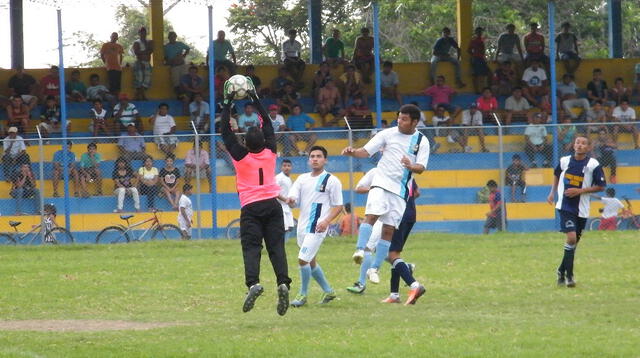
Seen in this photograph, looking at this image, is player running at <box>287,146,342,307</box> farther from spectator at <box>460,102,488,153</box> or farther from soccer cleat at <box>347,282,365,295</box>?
spectator at <box>460,102,488,153</box>

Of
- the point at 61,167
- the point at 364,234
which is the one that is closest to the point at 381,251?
the point at 364,234

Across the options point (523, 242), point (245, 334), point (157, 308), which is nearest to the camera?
point (245, 334)

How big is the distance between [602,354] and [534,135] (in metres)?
16.8

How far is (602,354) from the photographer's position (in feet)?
34.1

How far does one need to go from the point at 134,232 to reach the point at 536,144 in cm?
873

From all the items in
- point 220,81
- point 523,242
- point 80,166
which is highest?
point 220,81

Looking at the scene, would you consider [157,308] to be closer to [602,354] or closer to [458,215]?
[602,354]

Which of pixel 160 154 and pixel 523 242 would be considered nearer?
pixel 523 242

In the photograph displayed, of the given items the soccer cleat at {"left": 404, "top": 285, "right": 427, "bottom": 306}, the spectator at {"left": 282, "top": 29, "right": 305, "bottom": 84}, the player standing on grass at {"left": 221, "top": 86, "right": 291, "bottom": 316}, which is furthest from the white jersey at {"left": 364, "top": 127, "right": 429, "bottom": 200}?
the spectator at {"left": 282, "top": 29, "right": 305, "bottom": 84}

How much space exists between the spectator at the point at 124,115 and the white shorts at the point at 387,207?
14.8 metres

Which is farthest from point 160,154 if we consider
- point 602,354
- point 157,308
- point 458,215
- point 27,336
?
point 602,354

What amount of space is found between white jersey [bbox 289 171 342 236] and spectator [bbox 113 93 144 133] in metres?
13.9

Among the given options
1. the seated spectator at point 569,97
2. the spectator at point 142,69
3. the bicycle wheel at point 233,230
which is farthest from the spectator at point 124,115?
the seated spectator at point 569,97

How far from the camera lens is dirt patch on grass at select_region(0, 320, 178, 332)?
41.7 feet
